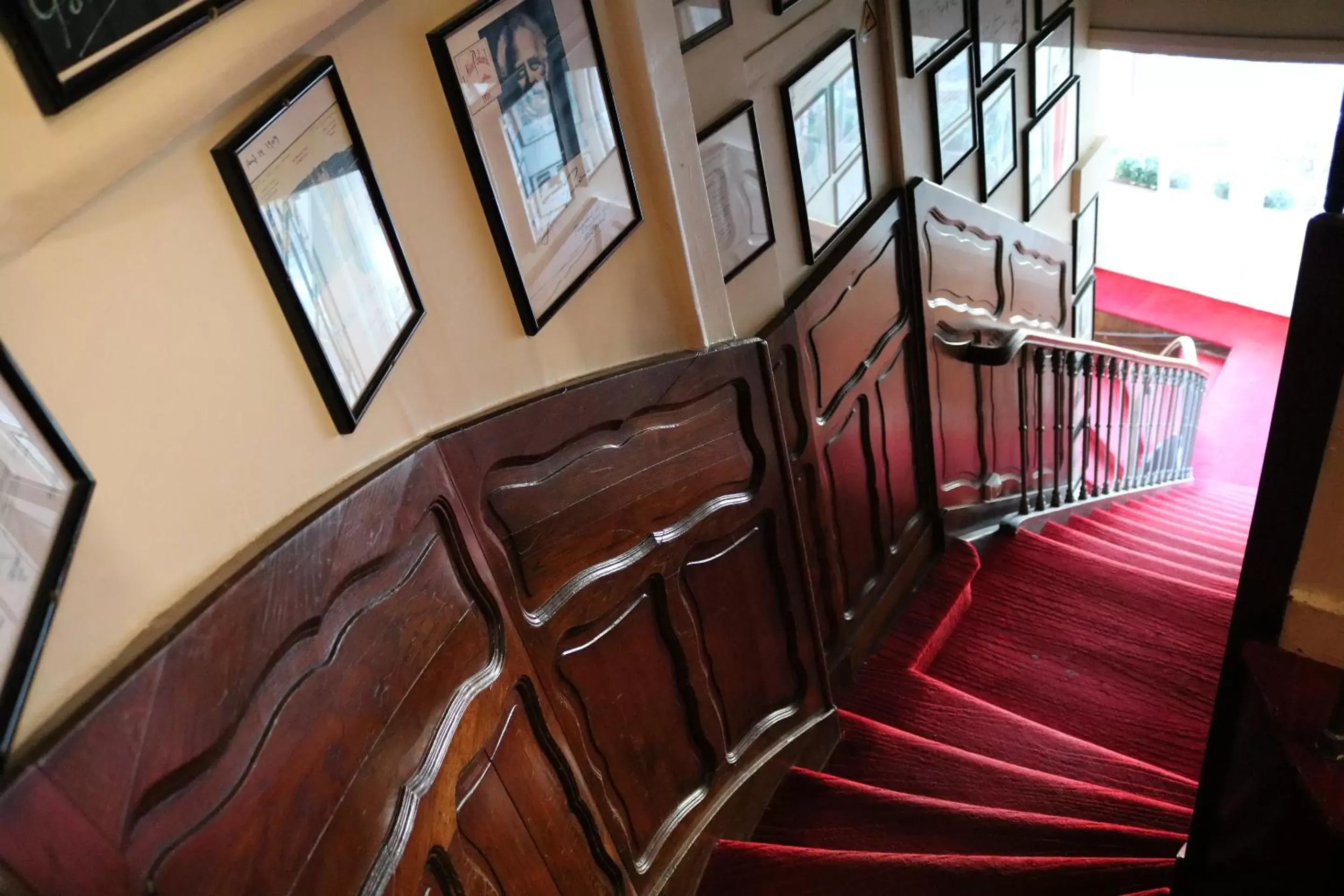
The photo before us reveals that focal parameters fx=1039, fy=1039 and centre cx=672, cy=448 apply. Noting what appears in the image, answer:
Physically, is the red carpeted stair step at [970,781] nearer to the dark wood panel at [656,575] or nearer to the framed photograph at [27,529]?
the dark wood panel at [656,575]

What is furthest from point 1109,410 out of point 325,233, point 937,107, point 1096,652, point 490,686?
point 325,233

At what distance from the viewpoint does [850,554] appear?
9.98 ft

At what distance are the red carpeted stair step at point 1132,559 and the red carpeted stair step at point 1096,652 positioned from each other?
200 millimetres

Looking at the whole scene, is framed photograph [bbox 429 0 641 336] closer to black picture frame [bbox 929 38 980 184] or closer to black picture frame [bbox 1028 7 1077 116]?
black picture frame [bbox 929 38 980 184]

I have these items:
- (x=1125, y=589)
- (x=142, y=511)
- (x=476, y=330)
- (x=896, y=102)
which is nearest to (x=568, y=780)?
(x=476, y=330)

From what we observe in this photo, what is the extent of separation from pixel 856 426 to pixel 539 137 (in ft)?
5.24

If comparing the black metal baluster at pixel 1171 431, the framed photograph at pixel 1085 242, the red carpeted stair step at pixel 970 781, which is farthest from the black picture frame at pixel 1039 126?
the red carpeted stair step at pixel 970 781

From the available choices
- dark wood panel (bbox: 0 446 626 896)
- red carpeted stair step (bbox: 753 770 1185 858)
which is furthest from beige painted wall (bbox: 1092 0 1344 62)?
dark wood panel (bbox: 0 446 626 896)

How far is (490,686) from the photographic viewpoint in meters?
1.52

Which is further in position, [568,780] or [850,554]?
[850,554]

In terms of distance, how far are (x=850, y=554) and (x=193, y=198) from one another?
2.32 meters

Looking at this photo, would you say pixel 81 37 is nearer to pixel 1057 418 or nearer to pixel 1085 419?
pixel 1057 418

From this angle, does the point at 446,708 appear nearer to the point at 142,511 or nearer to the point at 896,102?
the point at 142,511

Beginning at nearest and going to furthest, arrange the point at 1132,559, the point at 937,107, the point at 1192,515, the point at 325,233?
the point at 325,233 < the point at 937,107 < the point at 1132,559 < the point at 1192,515
